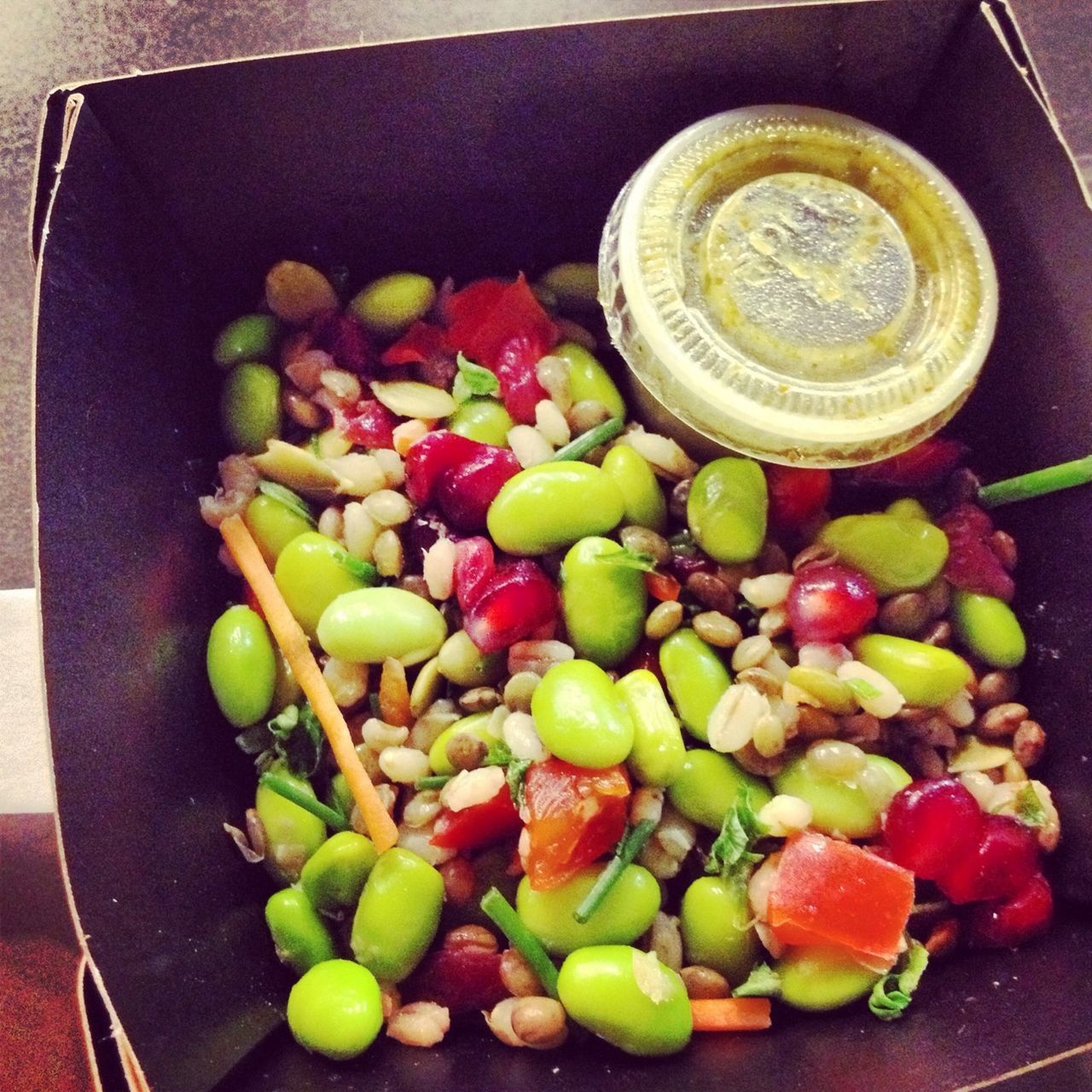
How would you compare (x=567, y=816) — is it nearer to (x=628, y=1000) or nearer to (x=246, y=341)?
(x=628, y=1000)

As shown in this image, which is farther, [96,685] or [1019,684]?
[1019,684]

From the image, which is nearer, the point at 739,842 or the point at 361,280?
the point at 739,842

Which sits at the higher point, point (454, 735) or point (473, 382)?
point (473, 382)

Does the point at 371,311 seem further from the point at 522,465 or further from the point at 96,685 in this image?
the point at 96,685

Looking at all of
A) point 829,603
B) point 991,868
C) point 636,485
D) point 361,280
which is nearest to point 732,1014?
point 991,868

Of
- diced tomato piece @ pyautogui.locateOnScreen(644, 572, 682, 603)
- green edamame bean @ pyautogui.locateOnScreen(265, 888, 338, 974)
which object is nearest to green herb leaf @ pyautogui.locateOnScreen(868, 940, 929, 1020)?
diced tomato piece @ pyautogui.locateOnScreen(644, 572, 682, 603)

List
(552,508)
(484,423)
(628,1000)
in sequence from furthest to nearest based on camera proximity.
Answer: (484,423), (552,508), (628,1000)

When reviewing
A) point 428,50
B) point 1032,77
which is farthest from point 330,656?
point 1032,77
